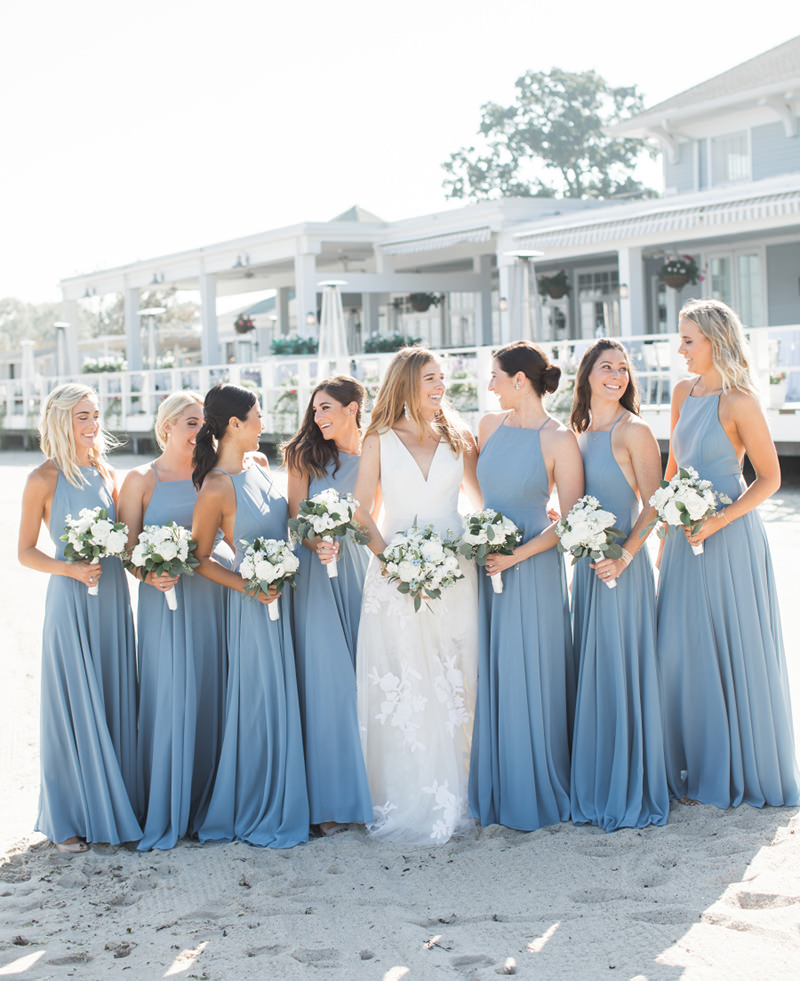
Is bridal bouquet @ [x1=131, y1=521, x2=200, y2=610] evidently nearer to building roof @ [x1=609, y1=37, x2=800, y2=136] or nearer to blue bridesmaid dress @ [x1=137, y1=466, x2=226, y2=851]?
blue bridesmaid dress @ [x1=137, y1=466, x2=226, y2=851]

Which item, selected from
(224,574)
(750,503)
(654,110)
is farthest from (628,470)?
(654,110)

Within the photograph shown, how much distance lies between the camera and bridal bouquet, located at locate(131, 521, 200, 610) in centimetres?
435

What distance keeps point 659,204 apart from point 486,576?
17.3m

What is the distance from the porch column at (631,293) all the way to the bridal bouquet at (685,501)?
16401 millimetres

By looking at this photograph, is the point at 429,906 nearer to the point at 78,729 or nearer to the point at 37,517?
the point at 78,729

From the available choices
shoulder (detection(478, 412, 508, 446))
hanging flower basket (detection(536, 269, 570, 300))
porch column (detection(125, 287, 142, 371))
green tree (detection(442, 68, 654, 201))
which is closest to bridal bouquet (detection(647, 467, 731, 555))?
shoulder (detection(478, 412, 508, 446))

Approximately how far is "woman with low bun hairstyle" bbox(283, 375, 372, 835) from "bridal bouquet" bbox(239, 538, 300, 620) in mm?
154

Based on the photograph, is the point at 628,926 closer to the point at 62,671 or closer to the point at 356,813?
the point at 356,813

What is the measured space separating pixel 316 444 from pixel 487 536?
102cm

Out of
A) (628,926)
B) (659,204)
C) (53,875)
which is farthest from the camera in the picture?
(659,204)

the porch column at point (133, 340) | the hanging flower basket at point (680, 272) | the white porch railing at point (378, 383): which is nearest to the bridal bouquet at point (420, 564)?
the white porch railing at point (378, 383)

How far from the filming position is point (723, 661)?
4477 millimetres

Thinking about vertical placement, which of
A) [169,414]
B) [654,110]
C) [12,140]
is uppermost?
[12,140]

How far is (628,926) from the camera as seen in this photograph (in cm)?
354
